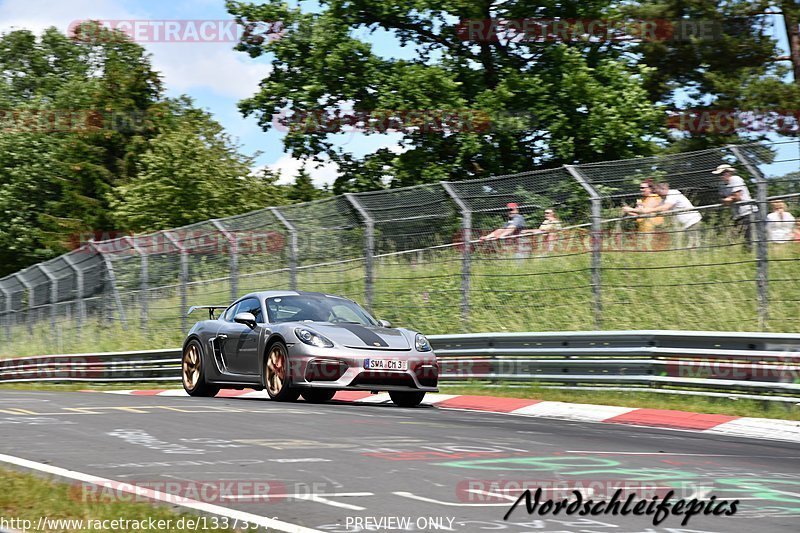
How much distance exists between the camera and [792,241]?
13070 millimetres

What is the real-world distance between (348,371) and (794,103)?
22.1 meters

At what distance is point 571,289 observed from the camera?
14891 mm

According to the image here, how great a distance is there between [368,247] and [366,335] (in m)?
5.02

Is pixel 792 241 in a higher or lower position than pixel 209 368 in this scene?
higher

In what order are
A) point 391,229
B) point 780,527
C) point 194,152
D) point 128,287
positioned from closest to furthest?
point 780,527 < point 391,229 < point 128,287 < point 194,152

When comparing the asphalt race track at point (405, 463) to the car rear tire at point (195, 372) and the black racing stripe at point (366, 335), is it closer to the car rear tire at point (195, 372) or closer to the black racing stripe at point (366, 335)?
the black racing stripe at point (366, 335)

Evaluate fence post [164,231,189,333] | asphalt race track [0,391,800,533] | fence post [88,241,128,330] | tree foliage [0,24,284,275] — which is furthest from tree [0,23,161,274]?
asphalt race track [0,391,800,533]

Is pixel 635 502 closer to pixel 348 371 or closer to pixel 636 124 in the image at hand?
pixel 348 371

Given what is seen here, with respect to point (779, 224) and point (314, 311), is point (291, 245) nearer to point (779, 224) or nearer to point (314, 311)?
point (314, 311)

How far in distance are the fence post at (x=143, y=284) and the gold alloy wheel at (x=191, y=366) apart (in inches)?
390

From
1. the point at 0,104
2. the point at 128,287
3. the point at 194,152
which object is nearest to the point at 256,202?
the point at 194,152

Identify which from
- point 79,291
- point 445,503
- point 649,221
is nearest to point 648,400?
point 649,221

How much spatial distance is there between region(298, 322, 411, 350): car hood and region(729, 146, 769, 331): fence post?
3.98m

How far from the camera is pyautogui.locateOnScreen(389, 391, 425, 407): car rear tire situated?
13.1 m
